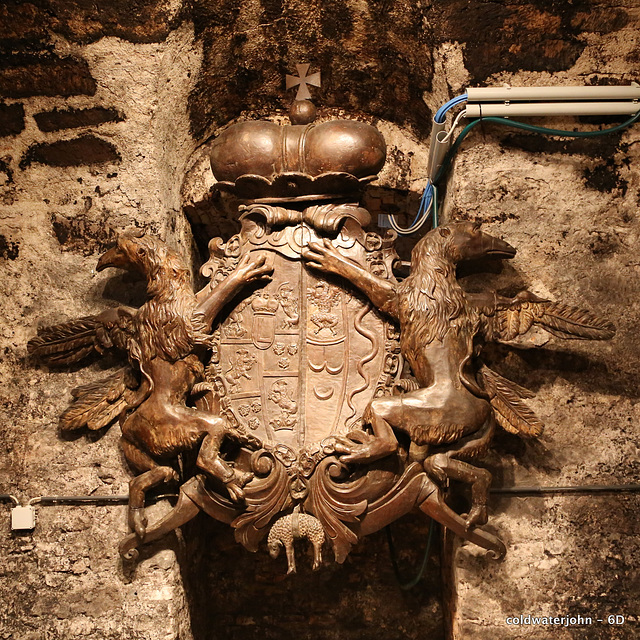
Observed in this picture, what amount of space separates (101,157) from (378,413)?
3.56 ft

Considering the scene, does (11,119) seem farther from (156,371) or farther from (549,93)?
(549,93)

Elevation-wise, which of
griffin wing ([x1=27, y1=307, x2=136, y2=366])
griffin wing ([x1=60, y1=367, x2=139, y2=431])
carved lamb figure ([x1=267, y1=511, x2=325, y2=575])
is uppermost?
griffin wing ([x1=27, y1=307, x2=136, y2=366])

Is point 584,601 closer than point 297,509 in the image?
No

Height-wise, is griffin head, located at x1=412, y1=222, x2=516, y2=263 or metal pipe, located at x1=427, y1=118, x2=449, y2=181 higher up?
metal pipe, located at x1=427, y1=118, x2=449, y2=181

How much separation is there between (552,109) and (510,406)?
2.60 ft

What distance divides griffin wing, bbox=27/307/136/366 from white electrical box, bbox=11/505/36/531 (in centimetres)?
39

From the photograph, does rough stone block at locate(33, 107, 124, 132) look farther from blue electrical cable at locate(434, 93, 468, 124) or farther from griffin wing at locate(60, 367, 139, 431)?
blue electrical cable at locate(434, 93, 468, 124)

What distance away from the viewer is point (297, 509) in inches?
74.5

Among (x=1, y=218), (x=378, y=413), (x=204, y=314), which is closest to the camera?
(x=378, y=413)

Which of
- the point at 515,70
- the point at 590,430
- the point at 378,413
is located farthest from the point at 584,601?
the point at 515,70

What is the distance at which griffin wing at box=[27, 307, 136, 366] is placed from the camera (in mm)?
2113

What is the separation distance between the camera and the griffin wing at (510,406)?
2.01 m

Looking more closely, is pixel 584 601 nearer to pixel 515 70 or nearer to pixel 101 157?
pixel 515 70

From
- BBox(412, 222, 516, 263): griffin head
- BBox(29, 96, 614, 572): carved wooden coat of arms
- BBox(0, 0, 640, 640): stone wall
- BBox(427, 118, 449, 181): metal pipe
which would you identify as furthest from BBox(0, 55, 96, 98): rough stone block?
BBox(412, 222, 516, 263): griffin head
